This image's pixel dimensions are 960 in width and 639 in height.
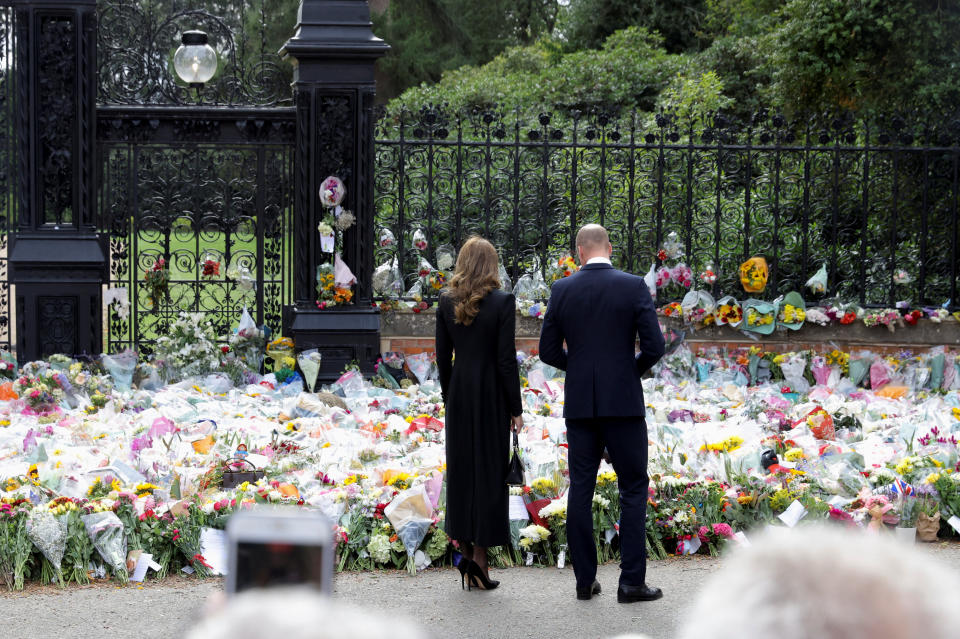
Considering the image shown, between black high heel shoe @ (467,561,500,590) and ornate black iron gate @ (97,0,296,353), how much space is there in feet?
17.4

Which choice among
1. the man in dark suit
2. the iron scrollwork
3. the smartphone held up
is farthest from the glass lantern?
the smartphone held up

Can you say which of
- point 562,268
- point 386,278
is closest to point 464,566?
point 386,278

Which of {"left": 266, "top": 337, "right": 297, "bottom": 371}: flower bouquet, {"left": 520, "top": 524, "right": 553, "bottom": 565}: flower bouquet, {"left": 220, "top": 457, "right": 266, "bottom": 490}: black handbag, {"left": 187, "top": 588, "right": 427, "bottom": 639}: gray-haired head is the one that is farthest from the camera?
{"left": 266, "top": 337, "right": 297, "bottom": 371}: flower bouquet

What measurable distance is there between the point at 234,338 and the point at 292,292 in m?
0.76

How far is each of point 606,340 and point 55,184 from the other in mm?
6013

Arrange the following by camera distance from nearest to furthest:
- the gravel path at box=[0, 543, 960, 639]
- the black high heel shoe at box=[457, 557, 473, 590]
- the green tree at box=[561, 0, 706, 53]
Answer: the gravel path at box=[0, 543, 960, 639], the black high heel shoe at box=[457, 557, 473, 590], the green tree at box=[561, 0, 706, 53]

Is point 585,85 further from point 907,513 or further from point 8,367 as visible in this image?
point 907,513

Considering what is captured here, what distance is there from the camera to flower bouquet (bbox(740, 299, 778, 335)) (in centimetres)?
1040

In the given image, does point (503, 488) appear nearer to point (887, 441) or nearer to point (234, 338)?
point (887, 441)

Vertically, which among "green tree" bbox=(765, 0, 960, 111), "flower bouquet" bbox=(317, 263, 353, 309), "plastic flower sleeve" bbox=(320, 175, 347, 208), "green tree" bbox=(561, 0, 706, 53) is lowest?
"flower bouquet" bbox=(317, 263, 353, 309)

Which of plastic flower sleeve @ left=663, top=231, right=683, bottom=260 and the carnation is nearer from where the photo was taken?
the carnation

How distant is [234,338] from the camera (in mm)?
9836

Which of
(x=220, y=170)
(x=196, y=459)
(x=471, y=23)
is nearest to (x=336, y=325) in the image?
(x=220, y=170)

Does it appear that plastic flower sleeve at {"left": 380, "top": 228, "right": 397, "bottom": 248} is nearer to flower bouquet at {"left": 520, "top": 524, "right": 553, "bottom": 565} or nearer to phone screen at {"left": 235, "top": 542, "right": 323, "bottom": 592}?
flower bouquet at {"left": 520, "top": 524, "right": 553, "bottom": 565}
